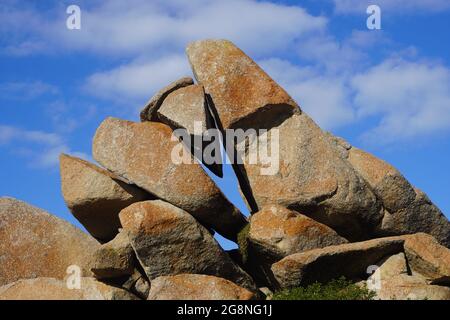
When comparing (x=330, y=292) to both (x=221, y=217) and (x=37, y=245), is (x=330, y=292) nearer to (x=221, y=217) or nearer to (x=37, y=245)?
(x=221, y=217)

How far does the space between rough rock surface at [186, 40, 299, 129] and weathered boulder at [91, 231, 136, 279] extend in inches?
187

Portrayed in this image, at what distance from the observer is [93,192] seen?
23047 millimetres

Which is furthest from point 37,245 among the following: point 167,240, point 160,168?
point 167,240

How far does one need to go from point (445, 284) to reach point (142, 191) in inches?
362

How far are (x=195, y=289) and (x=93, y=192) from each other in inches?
183

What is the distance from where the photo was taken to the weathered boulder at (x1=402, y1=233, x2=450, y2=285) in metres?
21.8

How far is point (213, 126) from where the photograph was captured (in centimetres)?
2408

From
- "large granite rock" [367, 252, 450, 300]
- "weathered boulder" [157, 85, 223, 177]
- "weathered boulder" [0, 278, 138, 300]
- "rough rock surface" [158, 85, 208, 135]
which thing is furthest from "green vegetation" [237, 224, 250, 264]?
"large granite rock" [367, 252, 450, 300]

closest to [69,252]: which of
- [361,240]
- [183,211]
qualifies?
[183,211]

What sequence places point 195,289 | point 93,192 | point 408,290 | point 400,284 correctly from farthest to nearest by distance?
point 93,192, point 400,284, point 408,290, point 195,289

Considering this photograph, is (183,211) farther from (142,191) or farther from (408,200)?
(408,200)

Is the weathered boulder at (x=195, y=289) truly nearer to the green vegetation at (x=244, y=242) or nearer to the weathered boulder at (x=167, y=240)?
the weathered boulder at (x=167, y=240)

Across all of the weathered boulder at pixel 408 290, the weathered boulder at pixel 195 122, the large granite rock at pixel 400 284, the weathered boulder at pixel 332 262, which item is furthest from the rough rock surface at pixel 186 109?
the weathered boulder at pixel 408 290
